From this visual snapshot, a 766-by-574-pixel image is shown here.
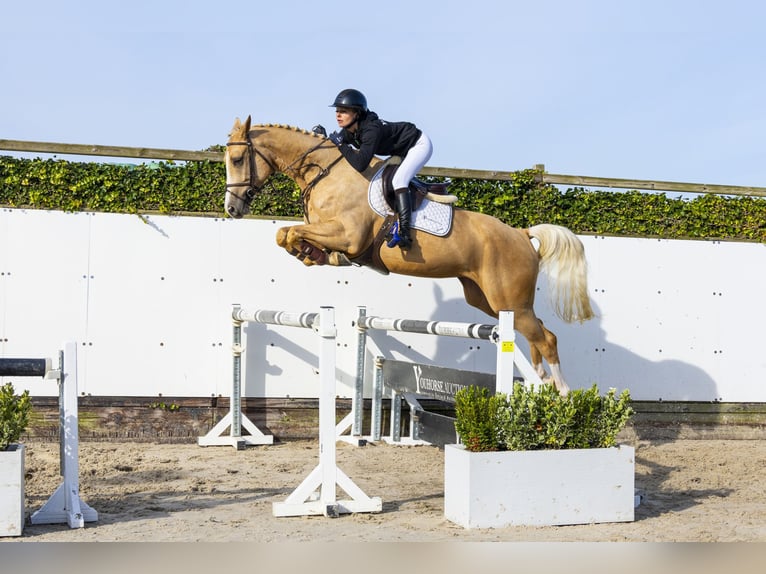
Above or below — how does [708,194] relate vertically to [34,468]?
above

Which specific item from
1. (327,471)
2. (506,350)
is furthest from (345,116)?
(327,471)

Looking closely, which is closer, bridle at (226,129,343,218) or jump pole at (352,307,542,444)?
jump pole at (352,307,542,444)

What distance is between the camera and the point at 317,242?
5.36 metres

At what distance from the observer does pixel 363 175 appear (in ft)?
18.5

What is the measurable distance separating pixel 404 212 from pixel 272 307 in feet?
7.36

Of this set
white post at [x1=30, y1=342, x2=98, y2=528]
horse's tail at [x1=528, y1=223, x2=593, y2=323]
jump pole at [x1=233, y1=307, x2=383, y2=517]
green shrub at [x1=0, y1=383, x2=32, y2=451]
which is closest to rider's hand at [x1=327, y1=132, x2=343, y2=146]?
jump pole at [x1=233, y1=307, x2=383, y2=517]

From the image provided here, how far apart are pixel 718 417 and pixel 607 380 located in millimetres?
1188

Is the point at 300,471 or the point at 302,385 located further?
the point at 302,385

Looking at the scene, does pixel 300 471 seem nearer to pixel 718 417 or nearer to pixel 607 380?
pixel 607 380

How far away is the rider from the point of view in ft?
17.9

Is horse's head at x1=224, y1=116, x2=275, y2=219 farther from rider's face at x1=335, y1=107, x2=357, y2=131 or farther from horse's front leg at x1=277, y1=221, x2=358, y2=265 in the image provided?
rider's face at x1=335, y1=107, x2=357, y2=131

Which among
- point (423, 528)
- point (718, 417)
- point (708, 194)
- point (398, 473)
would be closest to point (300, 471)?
point (398, 473)

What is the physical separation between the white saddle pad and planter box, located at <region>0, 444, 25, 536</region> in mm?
2572

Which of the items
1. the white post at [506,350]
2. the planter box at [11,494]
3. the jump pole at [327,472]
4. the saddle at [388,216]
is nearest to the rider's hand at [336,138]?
the saddle at [388,216]
